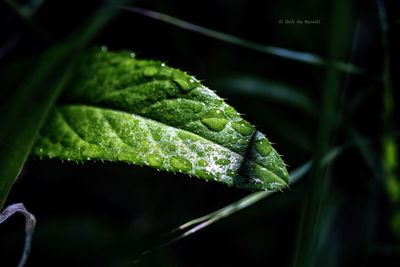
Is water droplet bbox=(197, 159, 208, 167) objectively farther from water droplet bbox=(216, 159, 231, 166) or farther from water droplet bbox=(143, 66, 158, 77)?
water droplet bbox=(143, 66, 158, 77)

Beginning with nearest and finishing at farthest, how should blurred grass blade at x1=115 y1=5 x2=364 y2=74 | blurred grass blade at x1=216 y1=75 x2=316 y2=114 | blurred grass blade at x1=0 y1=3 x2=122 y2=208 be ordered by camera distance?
blurred grass blade at x1=0 y1=3 x2=122 y2=208 < blurred grass blade at x1=115 y1=5 x2=364 y2=74 < blurred grass blade at x1=216 y1=75 x2=316 y2=114

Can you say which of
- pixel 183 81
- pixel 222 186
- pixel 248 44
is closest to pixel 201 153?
pixel 183 81

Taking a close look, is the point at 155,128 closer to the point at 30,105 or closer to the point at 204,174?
the point at 204,174

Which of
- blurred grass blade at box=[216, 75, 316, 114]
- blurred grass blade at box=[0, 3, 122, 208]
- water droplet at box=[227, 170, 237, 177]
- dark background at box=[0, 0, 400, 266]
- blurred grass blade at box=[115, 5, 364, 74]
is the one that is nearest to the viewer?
water droplet at box=[227, 170, 237, 177]

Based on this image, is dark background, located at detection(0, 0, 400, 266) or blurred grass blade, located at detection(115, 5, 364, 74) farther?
dark background, located at detection(0, 0, 400, 266)

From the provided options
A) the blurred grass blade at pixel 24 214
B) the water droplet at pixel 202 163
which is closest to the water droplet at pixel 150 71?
the water droplet at pixel 202 163

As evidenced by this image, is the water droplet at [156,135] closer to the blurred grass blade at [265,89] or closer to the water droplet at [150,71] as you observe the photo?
the water droplet at [150,71]

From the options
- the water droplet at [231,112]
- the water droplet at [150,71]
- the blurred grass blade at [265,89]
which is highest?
the blurred grass blade at [265,89]

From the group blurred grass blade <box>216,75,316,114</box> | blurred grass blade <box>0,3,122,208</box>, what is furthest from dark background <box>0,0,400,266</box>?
blurred grass blade <box>0,3,122,208</box>
